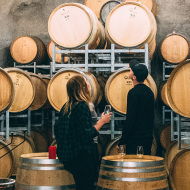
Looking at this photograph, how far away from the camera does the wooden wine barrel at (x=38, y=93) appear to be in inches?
273

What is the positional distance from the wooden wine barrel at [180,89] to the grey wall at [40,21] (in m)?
4.34

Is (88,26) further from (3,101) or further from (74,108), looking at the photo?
(74,108)

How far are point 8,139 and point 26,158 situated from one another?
2.62 metres

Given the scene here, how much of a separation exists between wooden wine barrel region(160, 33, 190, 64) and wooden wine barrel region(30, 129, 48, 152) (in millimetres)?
3317

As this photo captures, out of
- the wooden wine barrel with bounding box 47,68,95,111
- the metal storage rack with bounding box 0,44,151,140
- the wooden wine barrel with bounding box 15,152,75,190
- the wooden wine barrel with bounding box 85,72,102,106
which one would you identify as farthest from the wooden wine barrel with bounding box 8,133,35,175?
the wooden wine barrel with bounding box 15,152,75,190

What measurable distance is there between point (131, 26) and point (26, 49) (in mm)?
3939

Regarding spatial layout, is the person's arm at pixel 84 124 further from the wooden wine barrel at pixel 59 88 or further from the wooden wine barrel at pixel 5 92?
the wooden wine barrel at pixel 59 88

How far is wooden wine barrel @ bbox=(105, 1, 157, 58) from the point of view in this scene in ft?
18.4

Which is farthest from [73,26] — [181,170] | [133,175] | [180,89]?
[133,175]

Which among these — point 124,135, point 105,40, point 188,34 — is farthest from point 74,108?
point 188,34

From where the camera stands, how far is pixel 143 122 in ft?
14.3

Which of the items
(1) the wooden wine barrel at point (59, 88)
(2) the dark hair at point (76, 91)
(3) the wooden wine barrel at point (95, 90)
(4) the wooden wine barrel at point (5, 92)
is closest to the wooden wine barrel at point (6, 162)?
(4) the wooden wine barrel at point (5, 92)

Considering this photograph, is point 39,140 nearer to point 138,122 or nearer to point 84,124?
point 138,122

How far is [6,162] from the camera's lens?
19.1ft
